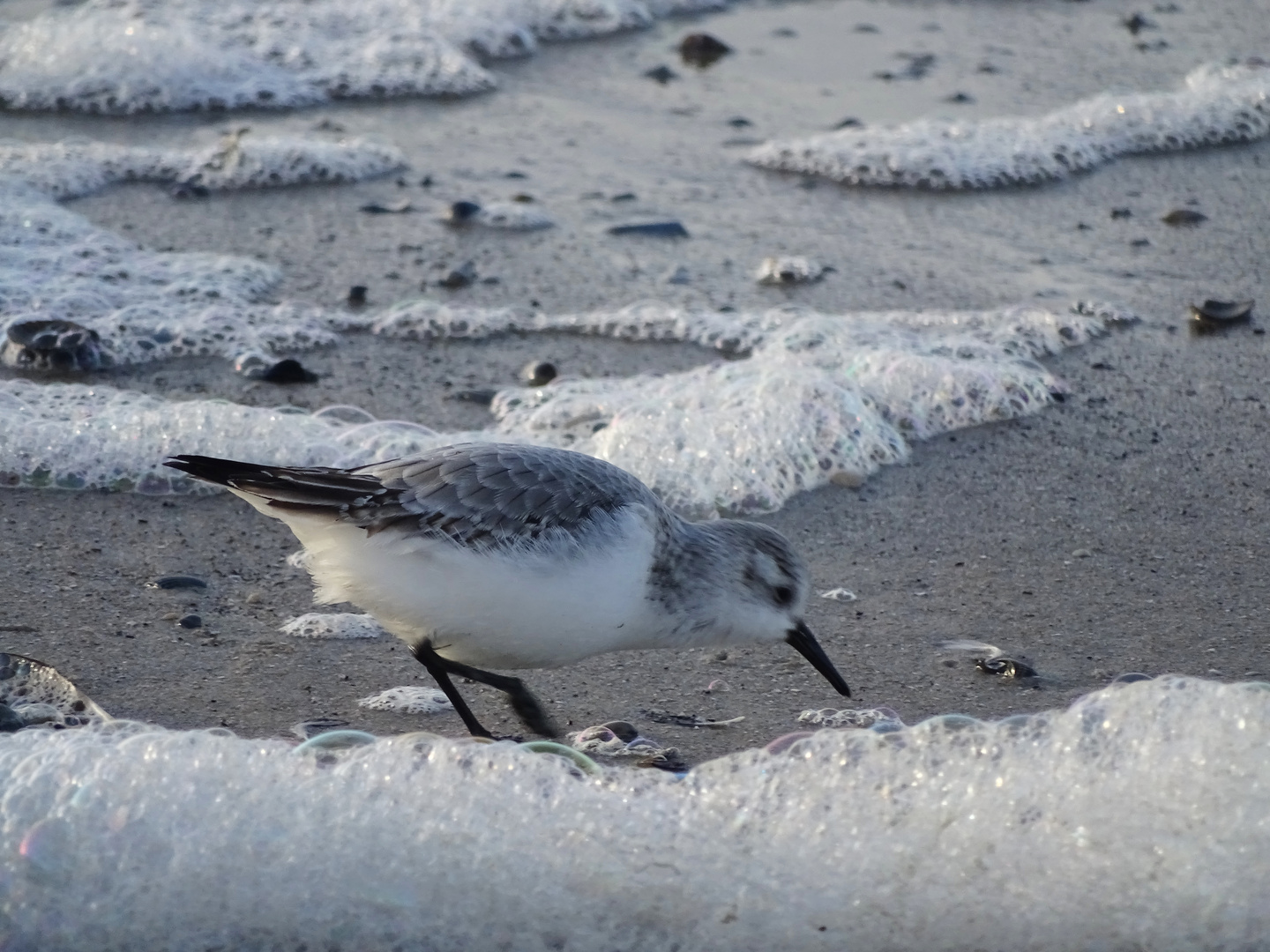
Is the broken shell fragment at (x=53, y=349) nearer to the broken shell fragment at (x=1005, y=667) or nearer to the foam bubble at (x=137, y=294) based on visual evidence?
the foam bubble at (x=137, y=294)

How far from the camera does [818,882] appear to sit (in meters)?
2.58

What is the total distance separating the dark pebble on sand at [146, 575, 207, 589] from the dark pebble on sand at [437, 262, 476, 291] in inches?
71.9

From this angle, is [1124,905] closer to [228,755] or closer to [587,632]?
[587,632]

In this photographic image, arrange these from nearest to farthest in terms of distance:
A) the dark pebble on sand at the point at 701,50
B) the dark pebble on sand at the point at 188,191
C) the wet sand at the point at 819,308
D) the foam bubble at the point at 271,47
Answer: the wet sand at the point at 819,308, the dark pebble on sand at the point at 188,191, the foam bubble at the point at 271,47, the dark pebble on sand at the point at 701,50

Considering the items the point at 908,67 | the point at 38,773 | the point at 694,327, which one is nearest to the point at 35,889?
the point at 38,773

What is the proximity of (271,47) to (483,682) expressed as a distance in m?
5.10

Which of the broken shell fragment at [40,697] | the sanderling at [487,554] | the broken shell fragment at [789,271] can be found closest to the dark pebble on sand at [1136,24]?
the broken shell fragment at [789,271]

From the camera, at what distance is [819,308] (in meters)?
5.12

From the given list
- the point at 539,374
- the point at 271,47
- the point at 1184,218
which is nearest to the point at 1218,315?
the point at 1184,218

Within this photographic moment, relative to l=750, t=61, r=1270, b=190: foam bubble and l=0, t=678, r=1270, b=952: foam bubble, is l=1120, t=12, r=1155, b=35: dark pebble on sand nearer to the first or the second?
l=750, t=61, r=1270, b=190: foam bubble

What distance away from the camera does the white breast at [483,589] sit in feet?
9.64

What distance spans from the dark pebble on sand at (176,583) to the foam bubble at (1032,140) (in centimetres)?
334

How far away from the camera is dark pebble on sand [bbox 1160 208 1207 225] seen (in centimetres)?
572

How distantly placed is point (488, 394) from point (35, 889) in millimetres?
2270
